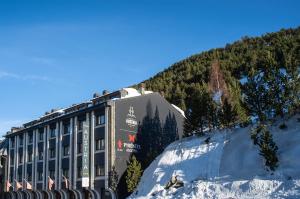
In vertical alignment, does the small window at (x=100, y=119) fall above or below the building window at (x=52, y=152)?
above

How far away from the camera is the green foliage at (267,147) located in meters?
34.4

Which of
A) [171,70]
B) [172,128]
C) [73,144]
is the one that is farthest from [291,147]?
[171,70]

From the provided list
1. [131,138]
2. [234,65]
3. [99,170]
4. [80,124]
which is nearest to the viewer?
[99,170]

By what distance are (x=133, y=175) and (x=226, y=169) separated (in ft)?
39.0

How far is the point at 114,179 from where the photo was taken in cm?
4722

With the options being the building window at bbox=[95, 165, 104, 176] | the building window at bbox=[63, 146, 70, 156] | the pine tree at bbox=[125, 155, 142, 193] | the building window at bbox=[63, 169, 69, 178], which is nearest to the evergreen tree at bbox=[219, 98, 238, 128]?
the pine tree at bbox=[125, 155, 142, 193]

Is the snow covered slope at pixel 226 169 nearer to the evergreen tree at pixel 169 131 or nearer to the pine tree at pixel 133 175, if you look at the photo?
the pine tree at pixel 133 175

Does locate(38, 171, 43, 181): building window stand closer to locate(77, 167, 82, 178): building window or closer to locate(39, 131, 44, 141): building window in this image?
locate(39, 131, 44, 141): building window

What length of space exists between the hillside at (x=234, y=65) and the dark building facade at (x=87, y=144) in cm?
898

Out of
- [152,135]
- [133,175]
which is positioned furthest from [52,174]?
[133,175]

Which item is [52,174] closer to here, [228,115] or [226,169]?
[228,115]

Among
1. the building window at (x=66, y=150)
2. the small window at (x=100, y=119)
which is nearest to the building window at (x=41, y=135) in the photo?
the building window at (x=66, y=150)

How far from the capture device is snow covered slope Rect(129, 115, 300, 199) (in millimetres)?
32844

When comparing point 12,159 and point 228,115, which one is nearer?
point 228,115
